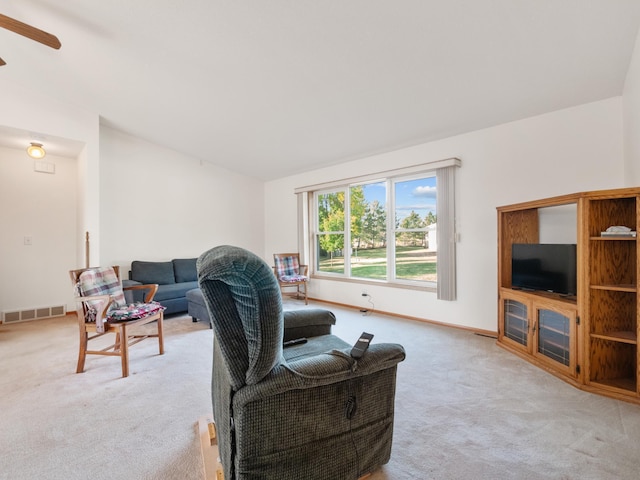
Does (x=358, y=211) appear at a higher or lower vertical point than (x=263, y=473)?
higher

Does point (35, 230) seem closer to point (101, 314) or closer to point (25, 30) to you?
point (101, 314)

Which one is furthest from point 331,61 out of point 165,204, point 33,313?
point 33,313

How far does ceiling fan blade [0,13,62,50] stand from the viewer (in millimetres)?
1845

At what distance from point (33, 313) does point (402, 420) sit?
5.00 metres

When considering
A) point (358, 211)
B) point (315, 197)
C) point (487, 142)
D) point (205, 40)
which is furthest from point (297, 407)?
point (315, 197)

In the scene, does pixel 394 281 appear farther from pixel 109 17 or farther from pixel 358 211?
pixel 109 17

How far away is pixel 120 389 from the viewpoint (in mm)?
2166

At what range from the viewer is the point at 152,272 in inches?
175

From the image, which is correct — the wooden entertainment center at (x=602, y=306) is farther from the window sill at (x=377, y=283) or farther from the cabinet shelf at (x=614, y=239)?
the window sill at (x=377, y=283)

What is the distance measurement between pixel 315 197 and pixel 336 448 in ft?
14.8

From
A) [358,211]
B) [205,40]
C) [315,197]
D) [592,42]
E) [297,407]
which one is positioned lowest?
[297,407]

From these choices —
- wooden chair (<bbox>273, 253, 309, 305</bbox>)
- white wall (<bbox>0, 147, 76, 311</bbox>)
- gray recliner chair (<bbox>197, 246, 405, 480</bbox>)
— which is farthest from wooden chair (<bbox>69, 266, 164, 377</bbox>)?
wooden chair (<bbox>273, 253, 309, 305</bbox>)

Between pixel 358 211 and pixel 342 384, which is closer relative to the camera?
pixel 342 384

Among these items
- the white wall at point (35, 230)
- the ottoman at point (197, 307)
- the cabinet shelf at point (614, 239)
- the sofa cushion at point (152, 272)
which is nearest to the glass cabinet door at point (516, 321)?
the cabinet shelf at point (614, 239)
